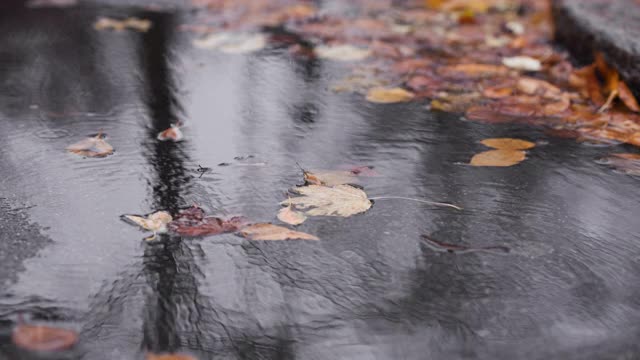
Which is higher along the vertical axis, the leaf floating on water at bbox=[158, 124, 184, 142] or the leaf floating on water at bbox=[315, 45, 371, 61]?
the leaf floating on water at bbox=[315, 45, 371, 61]

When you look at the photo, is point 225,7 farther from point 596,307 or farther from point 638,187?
point 596,307

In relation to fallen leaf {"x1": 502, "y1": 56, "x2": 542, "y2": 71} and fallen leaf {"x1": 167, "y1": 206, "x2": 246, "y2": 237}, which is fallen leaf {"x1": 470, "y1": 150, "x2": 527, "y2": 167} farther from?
fallen leaf {"x1": 502, "y1": 56, "x2": 542, "y2": 71}

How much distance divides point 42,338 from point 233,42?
2452mm

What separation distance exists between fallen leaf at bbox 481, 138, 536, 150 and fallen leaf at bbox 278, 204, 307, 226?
0.74 m

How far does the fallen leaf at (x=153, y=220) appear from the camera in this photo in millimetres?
1427

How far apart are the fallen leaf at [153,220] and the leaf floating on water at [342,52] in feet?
5.78

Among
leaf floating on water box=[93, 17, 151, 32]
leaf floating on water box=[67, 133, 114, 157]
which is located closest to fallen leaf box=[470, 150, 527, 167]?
leaf floating on water box=[67, 133, 114, 157]

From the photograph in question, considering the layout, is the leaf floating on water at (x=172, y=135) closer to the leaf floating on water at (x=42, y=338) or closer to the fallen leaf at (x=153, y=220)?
the fallen leaf at (x=153, y=220)

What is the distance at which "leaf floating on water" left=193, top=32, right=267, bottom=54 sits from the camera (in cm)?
321

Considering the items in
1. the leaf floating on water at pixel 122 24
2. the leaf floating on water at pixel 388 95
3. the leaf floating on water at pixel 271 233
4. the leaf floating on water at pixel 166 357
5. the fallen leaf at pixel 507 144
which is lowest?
the leaf floating on water at pixel 166 357

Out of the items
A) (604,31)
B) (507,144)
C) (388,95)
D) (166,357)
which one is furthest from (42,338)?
(604,31)

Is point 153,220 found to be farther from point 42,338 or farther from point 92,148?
point 92,148

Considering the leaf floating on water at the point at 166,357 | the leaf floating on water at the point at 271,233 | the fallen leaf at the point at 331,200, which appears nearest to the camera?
the leaf floating on water at the point at 166,357

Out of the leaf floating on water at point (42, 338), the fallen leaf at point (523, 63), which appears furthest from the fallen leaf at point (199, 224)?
the fallen leaf at point (523, 63)
